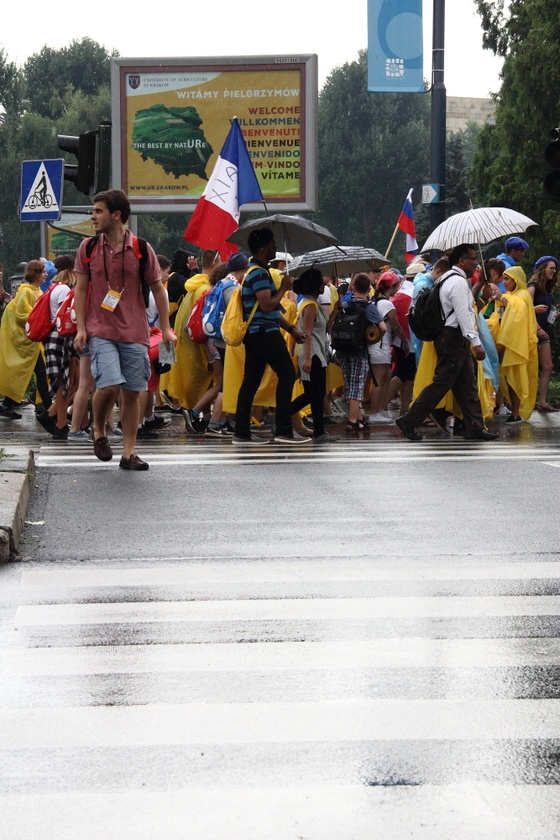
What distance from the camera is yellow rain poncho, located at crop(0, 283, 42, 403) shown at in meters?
16.8

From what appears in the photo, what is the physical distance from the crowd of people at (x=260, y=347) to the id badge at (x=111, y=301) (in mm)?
11

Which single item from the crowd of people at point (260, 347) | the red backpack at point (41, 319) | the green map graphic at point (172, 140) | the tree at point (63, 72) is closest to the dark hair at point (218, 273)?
the crowd of people at point (260, 347)

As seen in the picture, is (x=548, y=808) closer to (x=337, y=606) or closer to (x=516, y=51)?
(x=337, y=606)

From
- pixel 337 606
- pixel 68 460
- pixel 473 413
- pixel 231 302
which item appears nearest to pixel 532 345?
pixel 473 413

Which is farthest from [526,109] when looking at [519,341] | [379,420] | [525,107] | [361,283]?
[361,283]

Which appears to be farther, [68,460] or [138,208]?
[138,208]

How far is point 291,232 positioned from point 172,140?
36.2ft

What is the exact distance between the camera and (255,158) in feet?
85.8

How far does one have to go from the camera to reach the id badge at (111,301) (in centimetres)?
1064

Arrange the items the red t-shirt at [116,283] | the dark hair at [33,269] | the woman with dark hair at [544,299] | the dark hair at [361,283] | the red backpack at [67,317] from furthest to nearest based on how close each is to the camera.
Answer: the woman with dark hair at [544,299] < the dark hair at [33,269] < the dark hair at [361,283] < the red backpack at [67,317] < the red t-shirt at [116,283]

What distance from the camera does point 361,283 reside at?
48.8 feet

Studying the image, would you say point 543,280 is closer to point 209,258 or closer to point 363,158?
point 209,258

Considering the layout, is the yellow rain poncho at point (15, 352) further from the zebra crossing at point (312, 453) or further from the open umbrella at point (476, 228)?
the open umbrella at point (476, 228)

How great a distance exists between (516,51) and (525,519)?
97.9 ft
